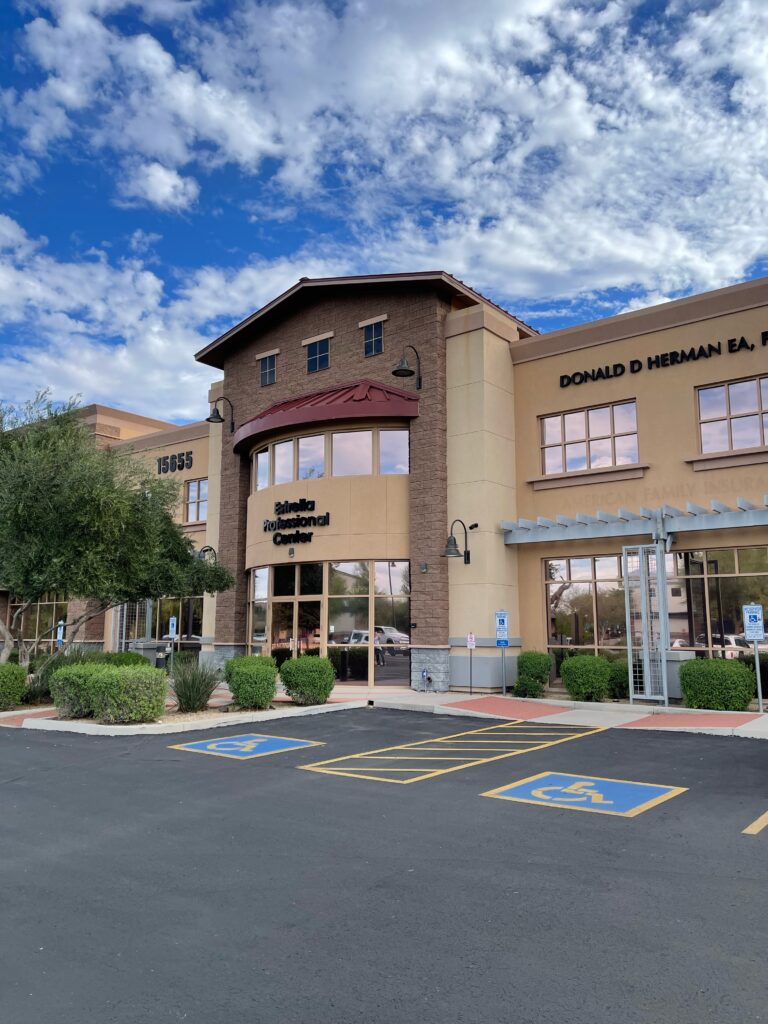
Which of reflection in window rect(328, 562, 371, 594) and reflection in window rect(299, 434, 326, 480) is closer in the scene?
reflection in window rect(328, 562, 371, 594)

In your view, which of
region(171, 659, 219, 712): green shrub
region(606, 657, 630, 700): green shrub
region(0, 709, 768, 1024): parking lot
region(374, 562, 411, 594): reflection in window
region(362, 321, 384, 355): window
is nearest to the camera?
region(0, 709, 768, 1024): parking lot

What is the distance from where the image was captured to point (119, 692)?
14.7 m

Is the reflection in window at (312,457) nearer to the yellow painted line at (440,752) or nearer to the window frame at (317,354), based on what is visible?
the window frame at (317,354)

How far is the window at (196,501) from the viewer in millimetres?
29219

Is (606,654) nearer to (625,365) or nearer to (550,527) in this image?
(550,527)

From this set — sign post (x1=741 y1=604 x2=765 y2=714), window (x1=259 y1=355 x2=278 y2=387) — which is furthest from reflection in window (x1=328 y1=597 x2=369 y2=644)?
sign post (x1=741 y1=604 x2=765 y2=714)

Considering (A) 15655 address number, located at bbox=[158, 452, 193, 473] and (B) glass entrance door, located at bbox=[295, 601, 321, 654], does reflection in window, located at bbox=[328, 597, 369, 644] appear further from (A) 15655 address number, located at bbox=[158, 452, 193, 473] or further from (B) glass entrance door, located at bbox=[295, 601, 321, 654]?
(A) 15655 address number, located at bbox=[158, 452, 193, 473]

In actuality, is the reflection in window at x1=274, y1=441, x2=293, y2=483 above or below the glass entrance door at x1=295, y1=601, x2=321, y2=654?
above

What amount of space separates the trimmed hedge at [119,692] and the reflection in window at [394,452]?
8973 mm

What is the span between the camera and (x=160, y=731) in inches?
562

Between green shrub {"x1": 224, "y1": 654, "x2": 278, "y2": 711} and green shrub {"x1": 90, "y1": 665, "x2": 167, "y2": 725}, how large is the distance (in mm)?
1746

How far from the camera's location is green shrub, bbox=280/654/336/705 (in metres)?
17.5

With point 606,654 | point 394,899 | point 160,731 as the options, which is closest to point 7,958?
point 394,899

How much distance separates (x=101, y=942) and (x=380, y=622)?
659 inches
